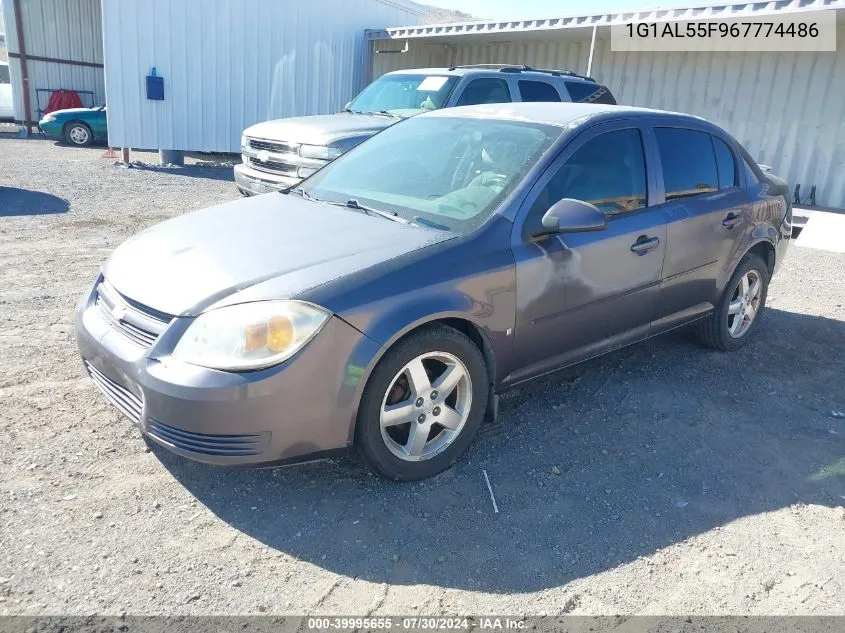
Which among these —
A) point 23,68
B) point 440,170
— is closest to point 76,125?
point 23,68

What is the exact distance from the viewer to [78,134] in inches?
680

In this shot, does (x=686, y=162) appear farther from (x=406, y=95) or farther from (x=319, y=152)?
A: (x=406, y=95)

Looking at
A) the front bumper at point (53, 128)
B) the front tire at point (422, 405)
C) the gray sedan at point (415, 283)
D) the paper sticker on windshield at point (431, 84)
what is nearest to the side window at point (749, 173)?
the gray sedan at point (415, 283)

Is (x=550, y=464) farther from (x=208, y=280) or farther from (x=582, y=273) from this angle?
(x=208, y=280)

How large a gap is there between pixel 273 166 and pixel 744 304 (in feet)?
17.8

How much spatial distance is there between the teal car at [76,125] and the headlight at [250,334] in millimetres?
16679

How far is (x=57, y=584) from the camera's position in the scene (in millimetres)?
2441

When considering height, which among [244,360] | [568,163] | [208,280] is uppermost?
[568,163]

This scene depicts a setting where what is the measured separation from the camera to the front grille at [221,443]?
2699 millimetres

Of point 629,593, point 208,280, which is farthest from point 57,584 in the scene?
point 629,593

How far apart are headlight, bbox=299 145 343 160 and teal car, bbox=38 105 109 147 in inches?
462

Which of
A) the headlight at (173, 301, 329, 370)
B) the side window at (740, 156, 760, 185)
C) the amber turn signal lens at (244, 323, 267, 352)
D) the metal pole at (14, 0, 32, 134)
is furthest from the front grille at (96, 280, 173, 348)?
the metal pole at (14, 0, 32, 134)

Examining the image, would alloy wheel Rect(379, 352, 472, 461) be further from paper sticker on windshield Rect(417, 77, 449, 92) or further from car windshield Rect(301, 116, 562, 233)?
paper sticker on windshield Rect(417, 77, 449, 92)

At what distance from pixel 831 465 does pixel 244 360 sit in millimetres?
3054
